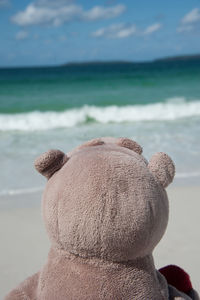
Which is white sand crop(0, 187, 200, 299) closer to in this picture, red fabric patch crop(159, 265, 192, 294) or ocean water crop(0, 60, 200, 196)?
ocean water crop(0, 60, 200, 196)

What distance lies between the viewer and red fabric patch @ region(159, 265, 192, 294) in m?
1.55

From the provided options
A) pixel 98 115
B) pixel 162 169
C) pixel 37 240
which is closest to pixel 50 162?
pixel 162 169

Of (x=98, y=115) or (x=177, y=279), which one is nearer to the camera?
(x=177, y=279)

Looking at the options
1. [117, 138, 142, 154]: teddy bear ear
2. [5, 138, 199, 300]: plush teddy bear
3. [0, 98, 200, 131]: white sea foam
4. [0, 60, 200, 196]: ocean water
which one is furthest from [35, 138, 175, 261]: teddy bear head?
[0, 98, 200, 131]: white sea foam

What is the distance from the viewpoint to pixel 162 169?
130 cm

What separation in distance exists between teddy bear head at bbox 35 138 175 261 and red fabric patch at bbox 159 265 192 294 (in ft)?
1.13

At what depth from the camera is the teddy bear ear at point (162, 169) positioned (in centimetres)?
129

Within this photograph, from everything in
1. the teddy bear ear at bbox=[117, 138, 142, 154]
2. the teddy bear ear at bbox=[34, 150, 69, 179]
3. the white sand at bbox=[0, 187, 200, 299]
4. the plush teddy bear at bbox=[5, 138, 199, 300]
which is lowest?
the white sand at bbox=[0, 187, 200, 299]

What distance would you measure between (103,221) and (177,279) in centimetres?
55

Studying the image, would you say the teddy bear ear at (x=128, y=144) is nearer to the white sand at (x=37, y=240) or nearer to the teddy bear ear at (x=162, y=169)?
the teddy bear ear at (x=162, y=169)

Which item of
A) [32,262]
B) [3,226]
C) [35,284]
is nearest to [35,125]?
[3,226]

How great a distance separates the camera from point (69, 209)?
121 centimetres

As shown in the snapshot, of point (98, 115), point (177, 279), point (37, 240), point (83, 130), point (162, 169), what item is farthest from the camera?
point (98, 115)

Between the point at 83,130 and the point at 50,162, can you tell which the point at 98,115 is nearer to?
the point at 83,130
